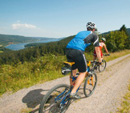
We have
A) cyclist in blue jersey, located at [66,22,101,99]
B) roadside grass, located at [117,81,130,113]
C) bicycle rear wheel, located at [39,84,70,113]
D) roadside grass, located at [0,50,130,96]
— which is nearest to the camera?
bicycle rear wheel, located at [39,84,70,113]

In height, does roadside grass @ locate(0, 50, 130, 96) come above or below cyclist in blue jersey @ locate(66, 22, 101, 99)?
below

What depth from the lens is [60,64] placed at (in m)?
7.97

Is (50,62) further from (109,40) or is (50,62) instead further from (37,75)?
(109,40)

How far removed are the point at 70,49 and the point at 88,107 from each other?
2130 mm

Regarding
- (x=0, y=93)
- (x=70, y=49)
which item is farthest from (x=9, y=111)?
(x=70, y=49)

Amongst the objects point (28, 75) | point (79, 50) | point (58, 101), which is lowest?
point (28, 75)

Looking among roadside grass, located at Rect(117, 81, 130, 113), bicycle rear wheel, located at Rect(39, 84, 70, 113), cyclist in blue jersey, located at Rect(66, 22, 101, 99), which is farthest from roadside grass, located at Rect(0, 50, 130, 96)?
roadside grass, located at Rect(117, 81, 130, 113)

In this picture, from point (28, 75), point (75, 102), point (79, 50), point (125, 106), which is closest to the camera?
point (79, 50)

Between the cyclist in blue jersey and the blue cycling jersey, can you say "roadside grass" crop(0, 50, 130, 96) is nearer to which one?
the cyclist in blue jersey

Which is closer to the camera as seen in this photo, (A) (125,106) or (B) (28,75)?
(A) (125,106)

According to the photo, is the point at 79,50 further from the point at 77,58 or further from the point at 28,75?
the point at 28,75

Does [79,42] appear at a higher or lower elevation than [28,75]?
higher

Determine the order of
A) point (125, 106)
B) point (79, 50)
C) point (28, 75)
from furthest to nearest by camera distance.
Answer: point (28, 75) < point (125, 106) < point (79, 50)

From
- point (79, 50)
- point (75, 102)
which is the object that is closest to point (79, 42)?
point (79, 50)
